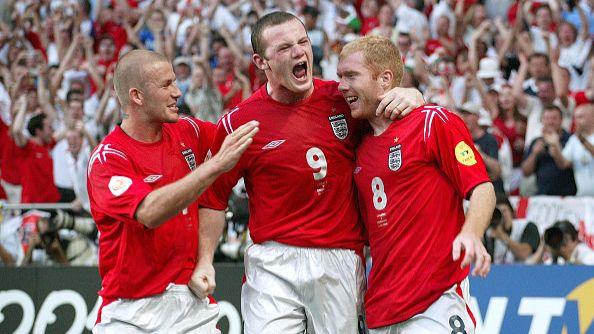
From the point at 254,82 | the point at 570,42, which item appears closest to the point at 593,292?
the point at 570,42

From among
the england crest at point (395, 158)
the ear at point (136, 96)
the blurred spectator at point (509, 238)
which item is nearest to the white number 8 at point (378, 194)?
the england crest at point (395, 158)

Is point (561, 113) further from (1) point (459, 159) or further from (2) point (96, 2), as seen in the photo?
(2) point (96, 2)

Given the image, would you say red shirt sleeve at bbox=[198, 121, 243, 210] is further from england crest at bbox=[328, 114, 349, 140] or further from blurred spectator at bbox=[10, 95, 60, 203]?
blurred spectator at bbox=[10, 95, 60, 203]

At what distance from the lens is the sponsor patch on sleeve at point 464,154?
222 inches

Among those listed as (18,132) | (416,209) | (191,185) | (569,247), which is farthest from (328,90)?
(18,132)

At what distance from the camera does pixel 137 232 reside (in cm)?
602

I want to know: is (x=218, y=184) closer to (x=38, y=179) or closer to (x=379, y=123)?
(x=379, y=123)

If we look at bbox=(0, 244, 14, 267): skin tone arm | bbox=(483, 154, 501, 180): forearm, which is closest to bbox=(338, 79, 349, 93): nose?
bbox=(483, 154, 501, 180): forearm

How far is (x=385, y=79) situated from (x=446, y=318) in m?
1.42

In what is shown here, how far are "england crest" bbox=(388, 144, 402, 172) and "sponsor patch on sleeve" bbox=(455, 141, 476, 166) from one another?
358 mm

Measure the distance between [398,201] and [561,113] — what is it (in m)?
6.19

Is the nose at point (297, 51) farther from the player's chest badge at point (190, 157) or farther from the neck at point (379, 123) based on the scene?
the player's chest badge at point (190, 157)

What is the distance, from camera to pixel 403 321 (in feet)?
19.0

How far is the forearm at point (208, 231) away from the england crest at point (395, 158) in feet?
3.73
